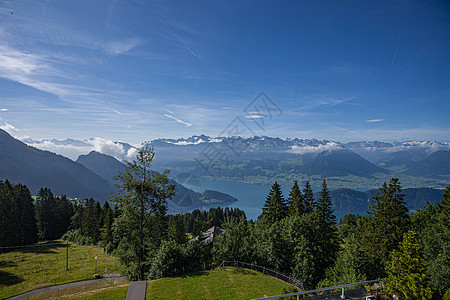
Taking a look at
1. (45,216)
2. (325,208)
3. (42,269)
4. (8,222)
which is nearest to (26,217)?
(45,216)

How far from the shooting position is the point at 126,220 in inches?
763

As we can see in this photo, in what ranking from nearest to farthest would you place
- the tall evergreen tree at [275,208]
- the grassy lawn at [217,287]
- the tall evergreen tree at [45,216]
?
the grassy lawn at [217,287], the tall evergreen tree at [275,208], the tall evergreen tree at [45,216]

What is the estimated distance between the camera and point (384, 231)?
23312 millimetres

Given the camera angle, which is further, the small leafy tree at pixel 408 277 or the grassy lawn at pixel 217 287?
the grassy lawn at pixel 217 287

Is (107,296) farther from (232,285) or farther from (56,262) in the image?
(56,262)

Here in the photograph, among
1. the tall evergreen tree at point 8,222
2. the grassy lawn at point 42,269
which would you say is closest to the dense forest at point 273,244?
the grassy lawn at point 42,269

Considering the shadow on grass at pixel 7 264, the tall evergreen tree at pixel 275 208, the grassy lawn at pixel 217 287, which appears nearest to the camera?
the grassy lawn at pixel 217 287

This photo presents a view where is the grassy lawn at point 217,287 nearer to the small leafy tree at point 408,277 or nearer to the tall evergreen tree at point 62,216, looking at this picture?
the small leafy tree at point 408,277

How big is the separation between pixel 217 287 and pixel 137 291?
5188 millimetres

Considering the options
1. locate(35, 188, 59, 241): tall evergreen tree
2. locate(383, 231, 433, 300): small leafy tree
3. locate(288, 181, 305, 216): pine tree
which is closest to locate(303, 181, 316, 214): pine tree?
locate(288, 181, 305, 216): pine tree

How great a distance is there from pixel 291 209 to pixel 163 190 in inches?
889

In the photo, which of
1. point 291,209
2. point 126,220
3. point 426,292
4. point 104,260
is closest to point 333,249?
point 291,209

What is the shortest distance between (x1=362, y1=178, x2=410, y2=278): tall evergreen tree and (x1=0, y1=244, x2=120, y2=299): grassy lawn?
88.1 ft

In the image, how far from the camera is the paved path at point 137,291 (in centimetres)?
1278
